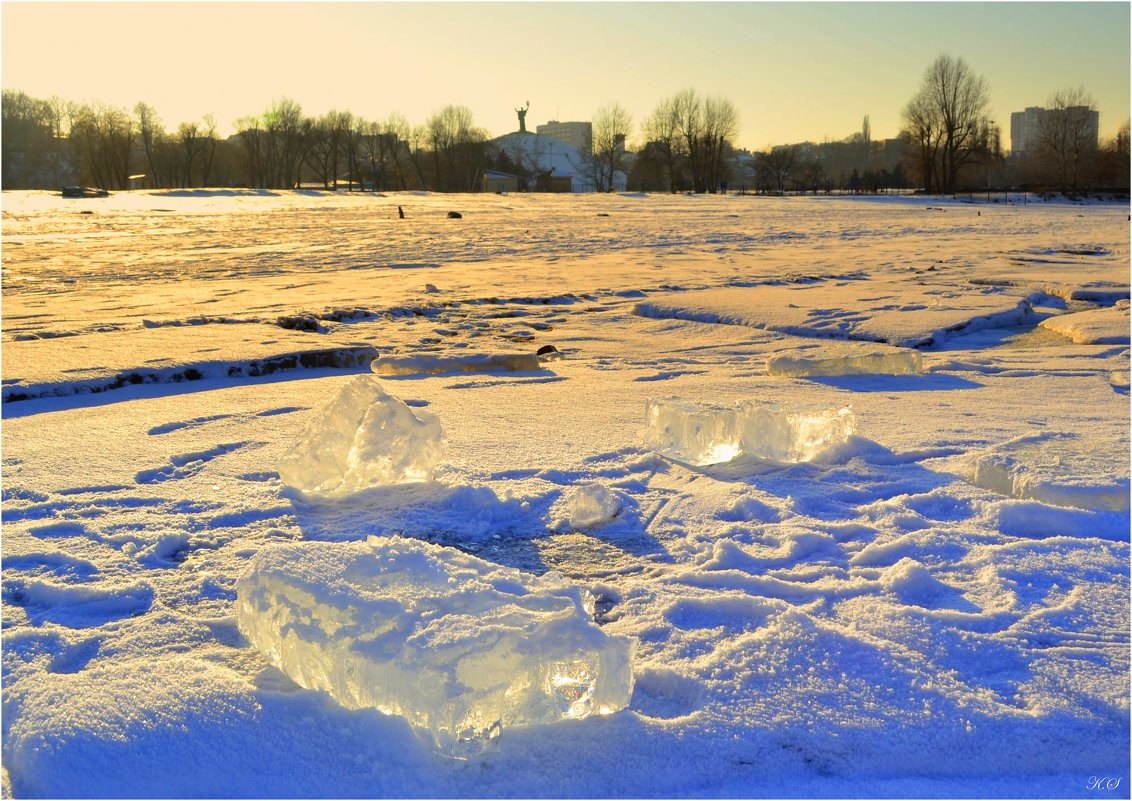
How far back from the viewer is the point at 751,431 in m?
2.33

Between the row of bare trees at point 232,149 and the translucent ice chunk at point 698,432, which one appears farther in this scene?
the row of bare trees at point 232,149

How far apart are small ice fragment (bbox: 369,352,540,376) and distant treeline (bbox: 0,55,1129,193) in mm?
49566

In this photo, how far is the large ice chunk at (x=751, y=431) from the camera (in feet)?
7.59

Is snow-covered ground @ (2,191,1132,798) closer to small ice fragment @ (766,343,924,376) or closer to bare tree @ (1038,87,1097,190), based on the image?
small ice fragment @ (766,343,924,376)

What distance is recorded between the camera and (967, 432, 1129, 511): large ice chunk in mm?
1955

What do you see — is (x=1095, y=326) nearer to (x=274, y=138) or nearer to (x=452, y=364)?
(x=452, y=364)

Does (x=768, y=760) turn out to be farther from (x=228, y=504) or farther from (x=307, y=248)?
(x=307, y=248)

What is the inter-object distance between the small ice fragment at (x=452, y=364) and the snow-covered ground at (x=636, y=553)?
65 mm

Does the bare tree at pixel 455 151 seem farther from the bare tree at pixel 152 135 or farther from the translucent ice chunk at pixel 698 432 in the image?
the translucent ice chunk at pixel 698 432

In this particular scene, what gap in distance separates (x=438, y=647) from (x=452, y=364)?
2.59 metres

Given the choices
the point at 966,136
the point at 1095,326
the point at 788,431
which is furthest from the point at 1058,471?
the point at 966,136

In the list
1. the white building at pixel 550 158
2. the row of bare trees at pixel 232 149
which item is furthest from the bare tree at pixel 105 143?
the white building at pixel 550 158

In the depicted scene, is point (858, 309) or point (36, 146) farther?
point (36, 146)

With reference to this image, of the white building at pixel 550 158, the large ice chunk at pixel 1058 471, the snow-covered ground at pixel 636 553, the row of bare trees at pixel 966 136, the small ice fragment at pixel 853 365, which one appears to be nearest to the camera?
the snow-covered ground at pixel 636 553
